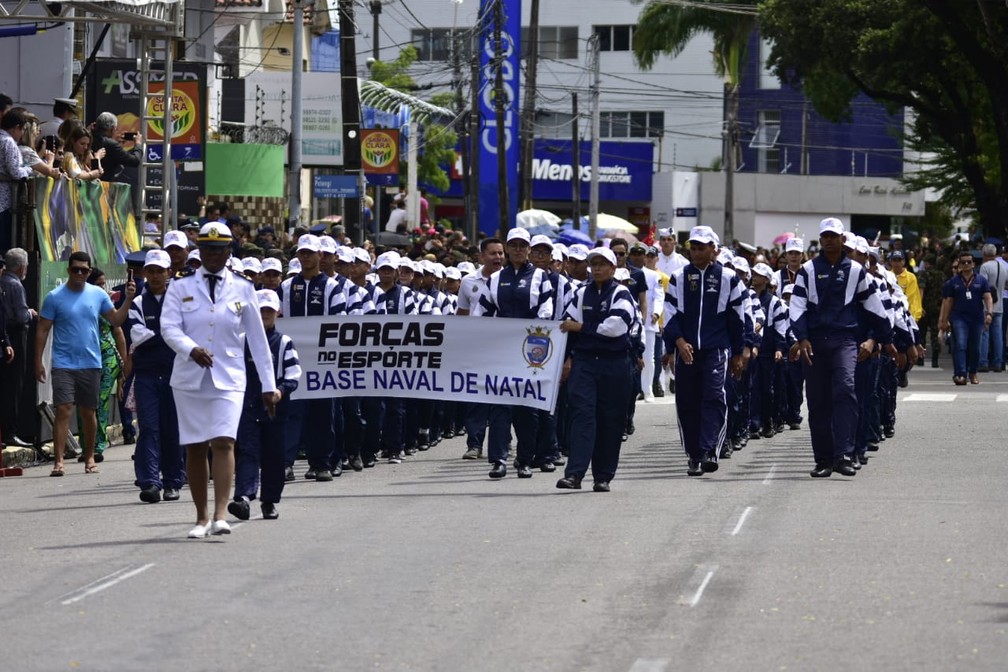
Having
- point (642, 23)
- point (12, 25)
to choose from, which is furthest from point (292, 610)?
point (642, 23)

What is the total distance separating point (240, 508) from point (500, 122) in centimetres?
3105

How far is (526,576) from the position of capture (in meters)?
10.4

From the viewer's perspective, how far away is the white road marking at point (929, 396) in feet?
84.9

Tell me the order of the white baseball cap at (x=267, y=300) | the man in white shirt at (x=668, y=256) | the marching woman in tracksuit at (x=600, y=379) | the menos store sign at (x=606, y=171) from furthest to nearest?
1. the menos store sign at (x=606, y=171)
2. the man in white shirt at (x=668, y=256)
3. the marching woman in tracksuit at (x=600, y=379)
4. the white baseball cap at (x=267, y=300)

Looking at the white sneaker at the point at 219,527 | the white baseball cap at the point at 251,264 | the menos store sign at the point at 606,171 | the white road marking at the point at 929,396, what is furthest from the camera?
the menos store sign at the point at 606,171

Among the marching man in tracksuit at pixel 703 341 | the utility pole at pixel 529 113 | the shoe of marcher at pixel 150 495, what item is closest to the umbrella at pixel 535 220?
the utility pole at pixel 529 113

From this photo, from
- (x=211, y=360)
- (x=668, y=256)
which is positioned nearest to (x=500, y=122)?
(x=668, y=256)

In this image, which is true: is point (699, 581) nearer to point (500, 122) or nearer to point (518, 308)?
point (518, 308)

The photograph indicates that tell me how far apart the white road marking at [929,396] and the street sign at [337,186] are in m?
9.89

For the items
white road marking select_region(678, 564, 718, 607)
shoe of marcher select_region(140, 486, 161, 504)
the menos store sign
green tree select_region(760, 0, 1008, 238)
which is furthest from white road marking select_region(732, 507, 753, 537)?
the menos store sign

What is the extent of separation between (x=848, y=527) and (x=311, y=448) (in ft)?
18.2

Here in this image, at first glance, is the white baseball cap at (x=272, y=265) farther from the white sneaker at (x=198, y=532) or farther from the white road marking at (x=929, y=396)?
the white road marking at (x=929, y=396)

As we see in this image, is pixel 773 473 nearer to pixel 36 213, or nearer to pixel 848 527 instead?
pixel 848 527

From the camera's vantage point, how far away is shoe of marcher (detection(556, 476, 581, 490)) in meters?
14.8
